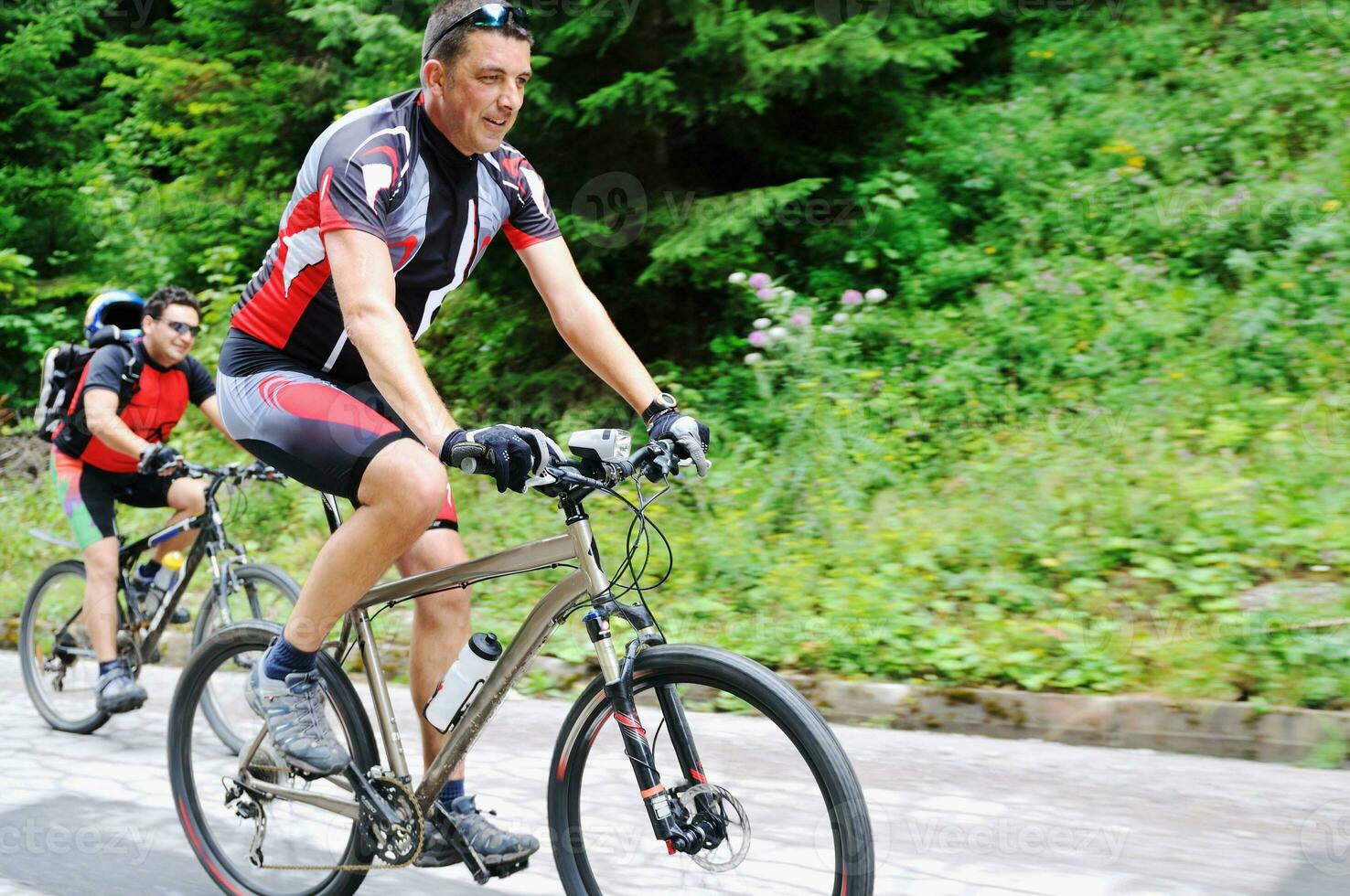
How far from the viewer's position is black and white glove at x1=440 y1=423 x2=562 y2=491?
2.56 metres

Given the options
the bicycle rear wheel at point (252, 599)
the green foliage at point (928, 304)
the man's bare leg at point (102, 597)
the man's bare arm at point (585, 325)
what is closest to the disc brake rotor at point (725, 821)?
the man's bare arm at point (585, 325)

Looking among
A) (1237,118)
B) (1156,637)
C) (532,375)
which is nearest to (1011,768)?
(1156,637)

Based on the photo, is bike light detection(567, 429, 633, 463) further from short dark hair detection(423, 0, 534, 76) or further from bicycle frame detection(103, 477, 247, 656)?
bicycle frame detection(103, 477, 247, 656)

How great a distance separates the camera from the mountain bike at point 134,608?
5598 mm

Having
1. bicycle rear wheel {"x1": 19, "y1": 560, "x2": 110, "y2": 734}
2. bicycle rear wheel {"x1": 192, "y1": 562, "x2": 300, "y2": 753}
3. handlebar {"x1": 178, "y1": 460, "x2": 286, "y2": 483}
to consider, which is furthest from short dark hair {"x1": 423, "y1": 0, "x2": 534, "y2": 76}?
bicycle rear wheel {"x1": 19, "y1": 560, "x2": 110, "y2": 734}

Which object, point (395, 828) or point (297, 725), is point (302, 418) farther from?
point (395, 828)

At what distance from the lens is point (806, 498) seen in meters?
7.14

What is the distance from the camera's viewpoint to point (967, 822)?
13.2 ft

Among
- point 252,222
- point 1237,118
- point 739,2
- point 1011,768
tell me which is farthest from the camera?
point 252,222

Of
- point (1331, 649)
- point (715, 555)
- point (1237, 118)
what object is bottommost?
point (715, 555)

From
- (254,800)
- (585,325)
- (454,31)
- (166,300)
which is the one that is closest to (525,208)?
(585,325)

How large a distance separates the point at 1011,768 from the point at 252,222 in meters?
9.32

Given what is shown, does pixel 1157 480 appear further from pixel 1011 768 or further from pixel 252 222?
pixel 252 222

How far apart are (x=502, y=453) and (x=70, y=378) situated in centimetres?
443
